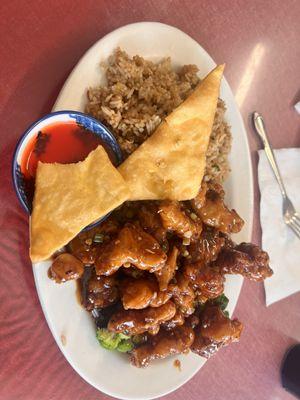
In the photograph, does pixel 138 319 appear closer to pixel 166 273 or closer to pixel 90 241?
pixel 166 273

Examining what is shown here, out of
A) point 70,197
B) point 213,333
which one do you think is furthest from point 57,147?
point 213,333

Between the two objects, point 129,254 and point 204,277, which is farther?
point 204,277

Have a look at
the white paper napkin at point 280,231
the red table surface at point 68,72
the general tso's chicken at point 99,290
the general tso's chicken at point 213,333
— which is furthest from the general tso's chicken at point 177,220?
the white paper napkin at point 280,231

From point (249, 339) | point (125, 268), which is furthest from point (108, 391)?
point (249, 339)

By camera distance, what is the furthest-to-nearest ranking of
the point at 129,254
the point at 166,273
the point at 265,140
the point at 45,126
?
the point at 265,140 → the point at 166,273 → the point at 129,254 → the point at 45,126

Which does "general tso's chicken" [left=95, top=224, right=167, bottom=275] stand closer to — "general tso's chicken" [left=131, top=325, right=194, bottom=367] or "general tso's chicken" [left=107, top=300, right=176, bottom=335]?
"general tso's chicken" [left=107, top=300, right=176, bottom=335]

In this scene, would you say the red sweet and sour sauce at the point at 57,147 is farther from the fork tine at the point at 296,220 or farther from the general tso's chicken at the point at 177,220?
the fork tine at the point at 296,220
